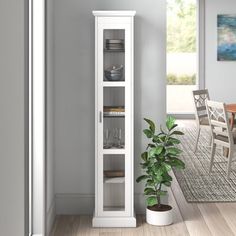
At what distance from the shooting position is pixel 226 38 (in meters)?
9.05

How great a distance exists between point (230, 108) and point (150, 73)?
220 cm

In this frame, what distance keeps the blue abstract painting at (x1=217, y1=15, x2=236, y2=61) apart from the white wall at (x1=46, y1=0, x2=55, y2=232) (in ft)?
19.8

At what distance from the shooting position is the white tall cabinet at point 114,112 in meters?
3.35

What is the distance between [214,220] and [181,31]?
6509 mm

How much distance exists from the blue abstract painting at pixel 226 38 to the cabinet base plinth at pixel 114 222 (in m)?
6.19

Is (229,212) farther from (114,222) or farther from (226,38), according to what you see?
(226,38)

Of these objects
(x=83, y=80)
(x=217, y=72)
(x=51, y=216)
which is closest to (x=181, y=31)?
(x=217, y=72)

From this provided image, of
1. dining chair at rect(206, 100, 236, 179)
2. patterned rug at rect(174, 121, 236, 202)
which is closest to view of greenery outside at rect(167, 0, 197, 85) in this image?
patterned rug at rect(174, 121, 236, 202)

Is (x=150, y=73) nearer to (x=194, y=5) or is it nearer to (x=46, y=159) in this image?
(x=46, y=159)

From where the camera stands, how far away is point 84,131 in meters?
3.64

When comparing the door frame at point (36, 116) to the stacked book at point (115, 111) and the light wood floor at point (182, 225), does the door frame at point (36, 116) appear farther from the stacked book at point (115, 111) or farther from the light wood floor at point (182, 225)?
the stacked book at point (115, 111)

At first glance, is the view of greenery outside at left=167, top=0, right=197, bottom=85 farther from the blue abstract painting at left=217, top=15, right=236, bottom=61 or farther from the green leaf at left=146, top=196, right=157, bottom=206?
the green leaf at left=146, top=196, right=157, bottom=206

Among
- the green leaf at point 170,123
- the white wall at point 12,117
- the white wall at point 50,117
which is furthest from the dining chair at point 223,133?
the white wall at point 12,117

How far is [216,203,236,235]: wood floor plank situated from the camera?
11.2 ft
